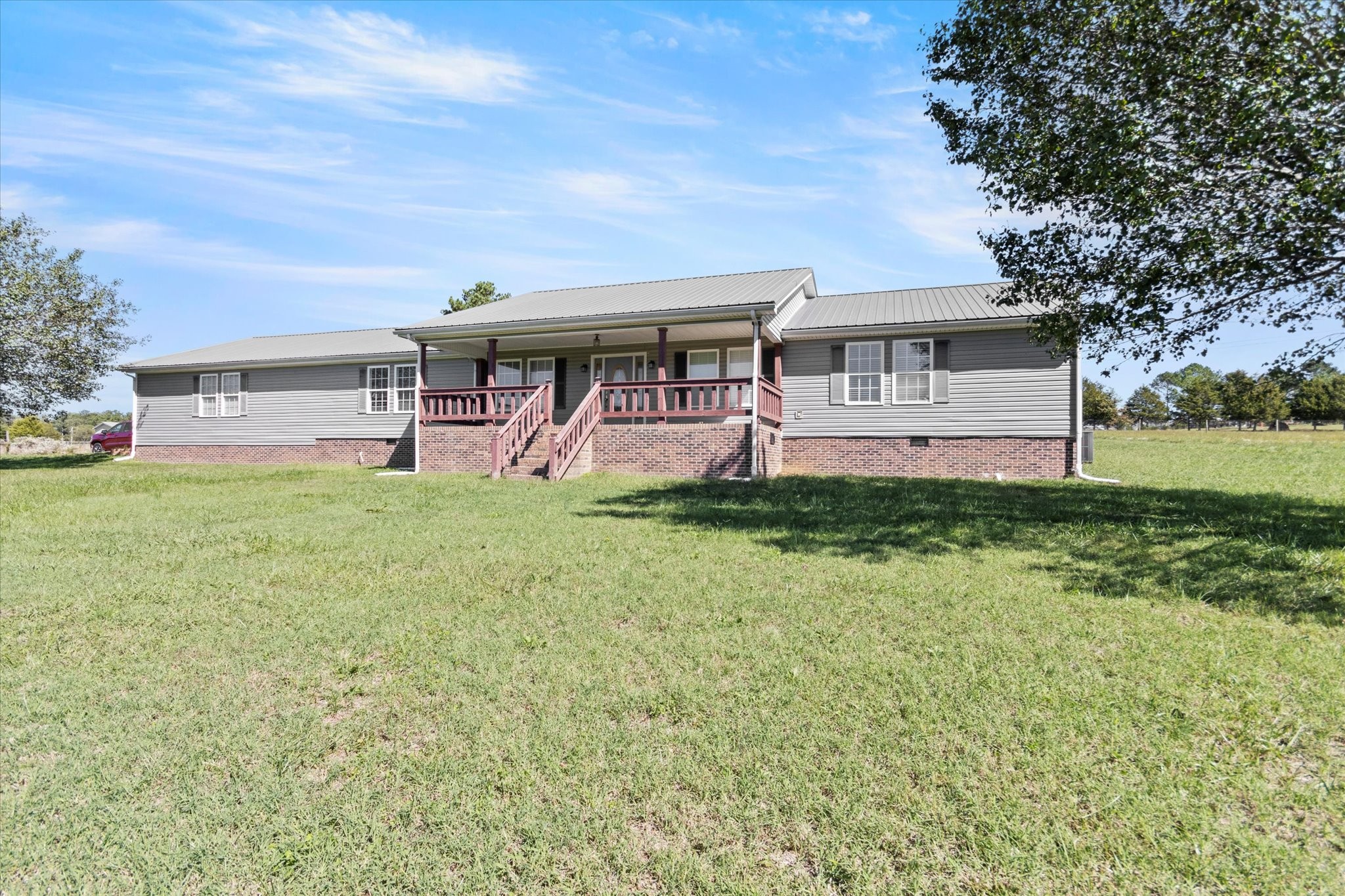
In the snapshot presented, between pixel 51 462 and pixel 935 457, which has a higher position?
pixel 935 457

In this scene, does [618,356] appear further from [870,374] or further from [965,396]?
[965,396]

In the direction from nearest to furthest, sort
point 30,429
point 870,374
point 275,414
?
point 870,374, point 275,414, point 30,429

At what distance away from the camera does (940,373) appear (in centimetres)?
1487

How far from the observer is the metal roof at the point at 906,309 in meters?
14.5

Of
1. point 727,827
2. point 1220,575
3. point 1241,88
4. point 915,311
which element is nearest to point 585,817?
point 727,827

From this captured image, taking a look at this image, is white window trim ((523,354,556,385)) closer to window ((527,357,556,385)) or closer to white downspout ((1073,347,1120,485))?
window ((527,357,556,385))

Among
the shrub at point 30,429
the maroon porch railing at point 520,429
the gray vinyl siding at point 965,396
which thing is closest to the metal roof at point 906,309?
the gray vinyl siding at point 965,396

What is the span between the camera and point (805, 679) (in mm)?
3705

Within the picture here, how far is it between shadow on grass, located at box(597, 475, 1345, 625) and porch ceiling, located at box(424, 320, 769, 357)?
4569 mm

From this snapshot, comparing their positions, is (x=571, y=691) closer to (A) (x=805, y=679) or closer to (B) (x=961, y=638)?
(A) (x=805, y=679)

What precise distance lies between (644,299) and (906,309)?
20.8 ft

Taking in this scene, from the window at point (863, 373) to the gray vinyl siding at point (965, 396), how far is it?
120mm

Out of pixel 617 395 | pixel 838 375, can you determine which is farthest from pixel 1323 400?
pixel 617 395

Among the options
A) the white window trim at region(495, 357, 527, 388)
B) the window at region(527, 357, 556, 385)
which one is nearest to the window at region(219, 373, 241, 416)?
the white window trim at region(495, 357, 527, 388)
